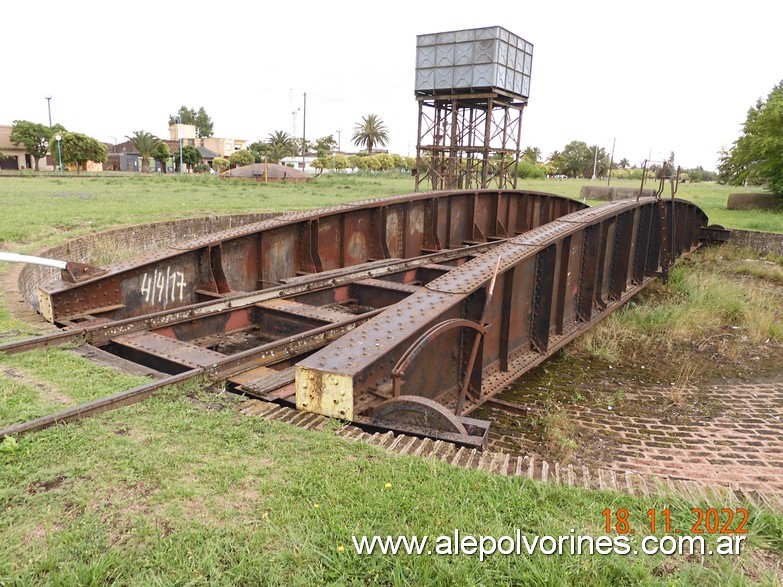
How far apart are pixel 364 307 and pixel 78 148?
59801 mm

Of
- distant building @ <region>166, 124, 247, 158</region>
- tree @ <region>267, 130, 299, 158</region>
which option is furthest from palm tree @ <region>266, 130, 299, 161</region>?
distant building @ <region>166, 124, 247, 158</region>

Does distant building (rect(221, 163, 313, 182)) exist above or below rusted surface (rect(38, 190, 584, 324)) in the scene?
above

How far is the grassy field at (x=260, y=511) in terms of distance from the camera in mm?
Result: 2254

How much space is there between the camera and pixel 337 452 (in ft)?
10.4

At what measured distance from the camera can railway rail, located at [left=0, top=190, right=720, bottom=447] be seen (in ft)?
12.8

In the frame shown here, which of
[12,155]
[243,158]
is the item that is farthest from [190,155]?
[12,155]

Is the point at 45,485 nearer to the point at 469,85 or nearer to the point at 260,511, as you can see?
the point at 260,511

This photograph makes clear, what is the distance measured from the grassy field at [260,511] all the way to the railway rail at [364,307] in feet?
1.41

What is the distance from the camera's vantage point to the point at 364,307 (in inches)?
285

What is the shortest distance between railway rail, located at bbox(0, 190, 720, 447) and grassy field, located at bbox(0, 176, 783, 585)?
0.43 m

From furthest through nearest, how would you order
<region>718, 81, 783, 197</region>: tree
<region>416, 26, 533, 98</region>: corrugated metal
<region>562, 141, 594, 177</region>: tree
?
<region>562, 141, 594, 177</region>: tree → <region>416, 26, 533, 98</region>: corrugated metal → <region>718, 81, 783, 197</region>: tree

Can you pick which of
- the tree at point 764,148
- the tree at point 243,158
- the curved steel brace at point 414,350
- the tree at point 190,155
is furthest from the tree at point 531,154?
the curved steel brace at point 414,350

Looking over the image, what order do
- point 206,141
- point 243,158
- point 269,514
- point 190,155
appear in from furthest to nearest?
point 206,141, point 243,158, point 190,155, point 269,514

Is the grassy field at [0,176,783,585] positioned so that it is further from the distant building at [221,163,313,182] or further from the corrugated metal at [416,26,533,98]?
the distant building at [221,163,313,182]
